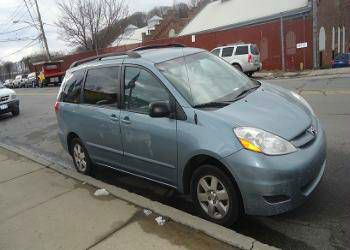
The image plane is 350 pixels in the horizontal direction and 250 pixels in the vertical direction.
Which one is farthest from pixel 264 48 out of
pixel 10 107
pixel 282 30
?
pixel 10 107

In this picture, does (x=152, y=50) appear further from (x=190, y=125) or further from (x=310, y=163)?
(x=310, y=163)

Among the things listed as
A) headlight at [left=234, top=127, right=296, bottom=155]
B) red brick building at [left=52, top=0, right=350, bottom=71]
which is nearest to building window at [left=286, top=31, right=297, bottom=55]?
red brick building at [left=52, top=0, right=350, bottom=71]

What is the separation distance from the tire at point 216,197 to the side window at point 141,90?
0.96 metres

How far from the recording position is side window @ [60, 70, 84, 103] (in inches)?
248

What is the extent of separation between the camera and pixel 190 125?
429 cm

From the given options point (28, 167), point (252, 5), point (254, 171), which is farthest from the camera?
point (252, 5)

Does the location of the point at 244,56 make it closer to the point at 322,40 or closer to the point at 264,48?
the point at 264,48

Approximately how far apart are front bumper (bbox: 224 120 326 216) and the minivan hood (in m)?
0.27

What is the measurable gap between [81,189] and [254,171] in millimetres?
2772

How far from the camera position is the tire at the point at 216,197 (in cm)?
404

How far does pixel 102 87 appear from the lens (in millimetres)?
5719

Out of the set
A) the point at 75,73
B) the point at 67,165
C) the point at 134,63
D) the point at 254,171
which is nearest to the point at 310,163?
the point at 254,171

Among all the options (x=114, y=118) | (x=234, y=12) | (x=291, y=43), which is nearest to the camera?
(x=114, y=118)

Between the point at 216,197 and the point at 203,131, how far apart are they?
679mm
